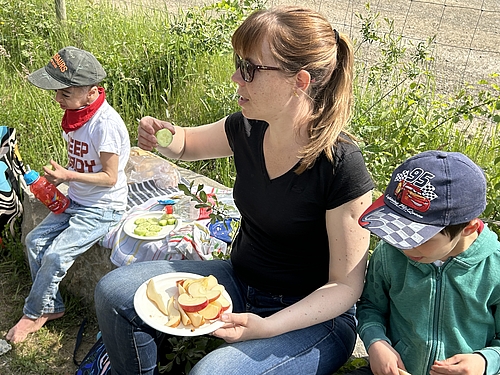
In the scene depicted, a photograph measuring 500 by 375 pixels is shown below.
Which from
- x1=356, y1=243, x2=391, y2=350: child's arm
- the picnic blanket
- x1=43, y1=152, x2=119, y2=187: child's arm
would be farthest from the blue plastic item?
x1=356, y1=243, x2=391, y2=350: child's arm

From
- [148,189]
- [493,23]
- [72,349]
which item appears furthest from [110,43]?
[493,23]

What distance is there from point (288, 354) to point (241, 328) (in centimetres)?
18

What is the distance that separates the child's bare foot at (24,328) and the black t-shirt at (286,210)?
129 centimetres

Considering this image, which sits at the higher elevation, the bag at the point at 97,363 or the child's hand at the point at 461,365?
the child's hand at the point at 461,365

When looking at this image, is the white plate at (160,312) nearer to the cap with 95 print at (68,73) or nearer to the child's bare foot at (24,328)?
the child's bare foot at (24,328)

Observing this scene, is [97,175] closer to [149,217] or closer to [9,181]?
[149,217]

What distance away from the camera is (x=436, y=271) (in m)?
1.71

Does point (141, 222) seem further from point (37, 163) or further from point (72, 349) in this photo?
point (37, 163)

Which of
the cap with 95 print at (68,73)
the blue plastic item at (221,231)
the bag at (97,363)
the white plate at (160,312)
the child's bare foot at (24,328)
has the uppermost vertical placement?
the cap with 95 print at (68,73)

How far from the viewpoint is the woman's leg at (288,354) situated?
1.76m

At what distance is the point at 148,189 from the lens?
3.34 metres

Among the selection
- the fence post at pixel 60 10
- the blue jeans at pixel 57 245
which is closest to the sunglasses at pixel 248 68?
the blue jeans at pixel 57 245

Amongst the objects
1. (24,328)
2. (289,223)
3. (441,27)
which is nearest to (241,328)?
(289,223)

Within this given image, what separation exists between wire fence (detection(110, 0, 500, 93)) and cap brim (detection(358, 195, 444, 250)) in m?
4.70
